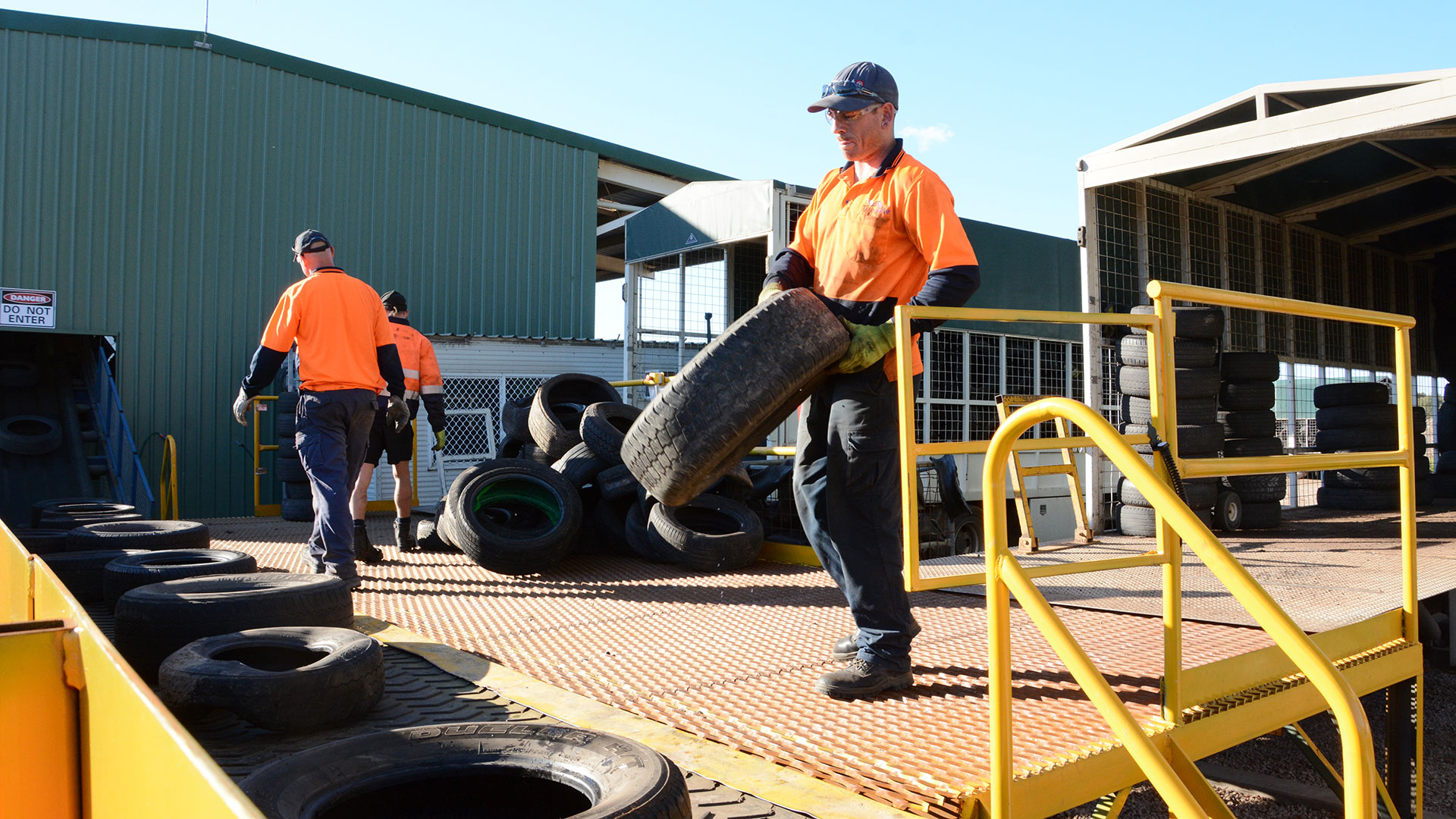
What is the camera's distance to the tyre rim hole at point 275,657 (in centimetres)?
305

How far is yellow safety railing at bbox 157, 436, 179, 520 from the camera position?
31.6 feet

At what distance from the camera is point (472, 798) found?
2.10m

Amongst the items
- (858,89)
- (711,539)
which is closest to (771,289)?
(858,89)

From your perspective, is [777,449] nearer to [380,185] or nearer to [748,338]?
[748,338]

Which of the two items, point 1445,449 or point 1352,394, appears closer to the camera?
point 1352,394

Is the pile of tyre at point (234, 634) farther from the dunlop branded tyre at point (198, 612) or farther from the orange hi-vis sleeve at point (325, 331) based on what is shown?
the orange hi-vis sleeve at point (325, 331)

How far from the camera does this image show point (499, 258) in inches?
643

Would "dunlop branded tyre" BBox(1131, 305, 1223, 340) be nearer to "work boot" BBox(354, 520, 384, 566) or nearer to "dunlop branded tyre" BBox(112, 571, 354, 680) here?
"work boot" BBox(354, 520, 384, 566)

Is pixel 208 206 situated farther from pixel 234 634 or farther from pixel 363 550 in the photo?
pixel 234 634

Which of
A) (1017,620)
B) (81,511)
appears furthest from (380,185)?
(1017,620)

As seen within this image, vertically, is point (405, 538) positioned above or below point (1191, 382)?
below

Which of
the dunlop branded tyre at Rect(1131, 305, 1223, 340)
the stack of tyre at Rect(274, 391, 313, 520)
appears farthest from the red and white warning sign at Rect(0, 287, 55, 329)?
the dunlop branded tyre at Rect(1131, 305, 1223, 340)

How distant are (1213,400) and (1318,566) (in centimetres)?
259

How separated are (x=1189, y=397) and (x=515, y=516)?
5.45 m
